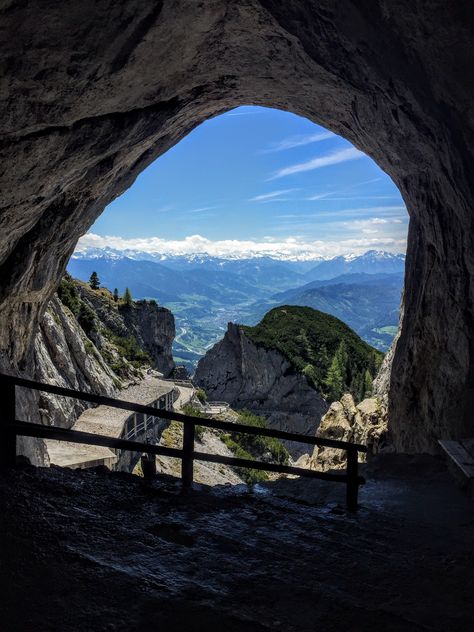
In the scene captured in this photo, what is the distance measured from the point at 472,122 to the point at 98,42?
672 cm

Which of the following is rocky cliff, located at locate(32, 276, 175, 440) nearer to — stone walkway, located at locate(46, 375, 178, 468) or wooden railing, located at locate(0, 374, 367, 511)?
stone walkway, located at locate(46, 375, 178, 468)

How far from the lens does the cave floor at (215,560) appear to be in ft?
13.3

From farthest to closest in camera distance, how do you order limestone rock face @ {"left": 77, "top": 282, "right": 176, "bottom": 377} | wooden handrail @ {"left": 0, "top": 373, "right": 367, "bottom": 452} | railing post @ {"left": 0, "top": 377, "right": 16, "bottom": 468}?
limestone rock face @ {"left": 77, "top": 282, "right": 176, "bottom": 377}
railing post @ {"left": 0, "top": 377, "right": 16, "bottom": 468}
wooden handrail @ {"left": 0, "top": 373, "right": 367, "bottom": 452}

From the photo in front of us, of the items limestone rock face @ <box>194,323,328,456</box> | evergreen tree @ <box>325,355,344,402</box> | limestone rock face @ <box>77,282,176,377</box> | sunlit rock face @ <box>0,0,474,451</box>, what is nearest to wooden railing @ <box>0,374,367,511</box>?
sunlit rock face @ <box>0,0,474,451</box>

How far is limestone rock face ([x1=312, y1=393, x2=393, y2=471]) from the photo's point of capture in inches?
758

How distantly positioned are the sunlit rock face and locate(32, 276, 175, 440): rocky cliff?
501 inches

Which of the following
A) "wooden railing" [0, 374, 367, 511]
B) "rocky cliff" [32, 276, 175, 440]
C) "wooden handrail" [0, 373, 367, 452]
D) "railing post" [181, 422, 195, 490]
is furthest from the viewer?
"rocky cliff" [32, 276, 175, 440]

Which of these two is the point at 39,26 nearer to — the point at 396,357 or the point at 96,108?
the point at 96,108

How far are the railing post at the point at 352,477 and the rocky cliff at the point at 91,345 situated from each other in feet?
70.7

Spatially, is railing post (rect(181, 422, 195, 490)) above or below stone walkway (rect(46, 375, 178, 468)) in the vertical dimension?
above

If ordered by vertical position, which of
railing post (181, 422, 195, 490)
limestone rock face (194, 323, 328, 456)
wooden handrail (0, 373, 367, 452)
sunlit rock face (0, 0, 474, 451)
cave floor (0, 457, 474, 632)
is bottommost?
limestone rock face (194, 323, 328, 456)

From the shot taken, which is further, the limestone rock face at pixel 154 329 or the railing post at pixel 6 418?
the limestone rock face at pixel 154 329

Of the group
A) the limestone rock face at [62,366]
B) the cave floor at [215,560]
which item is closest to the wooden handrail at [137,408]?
the cave floor at [215,560]

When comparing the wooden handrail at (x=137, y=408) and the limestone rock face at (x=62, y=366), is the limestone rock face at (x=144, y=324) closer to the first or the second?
the limestone rock face at (x=62, y=366)
